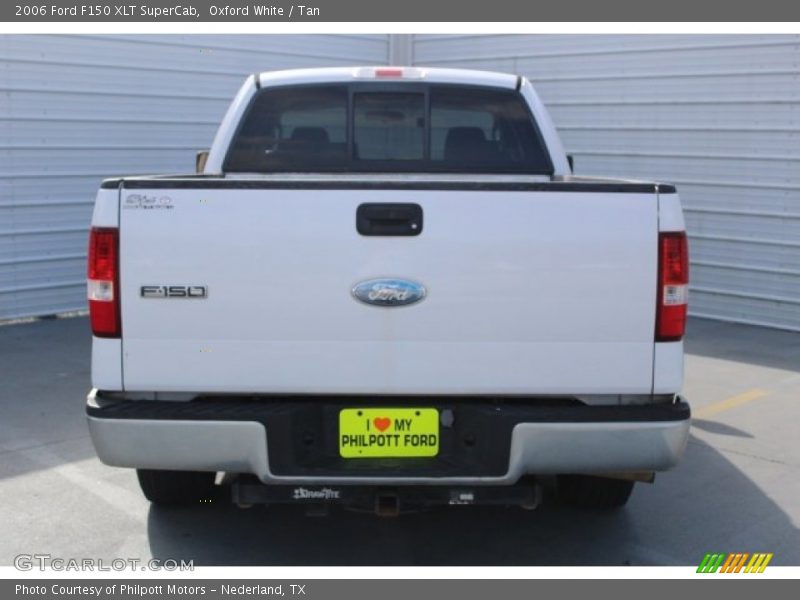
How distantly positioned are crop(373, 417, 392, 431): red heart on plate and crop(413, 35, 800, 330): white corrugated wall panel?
726cm

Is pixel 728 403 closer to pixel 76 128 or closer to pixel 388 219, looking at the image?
pixel 388 219

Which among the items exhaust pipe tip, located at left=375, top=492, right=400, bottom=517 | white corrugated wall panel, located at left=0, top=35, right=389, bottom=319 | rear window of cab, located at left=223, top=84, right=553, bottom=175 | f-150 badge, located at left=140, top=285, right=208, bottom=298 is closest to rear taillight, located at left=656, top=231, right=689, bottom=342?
exhaust pipe tip, located at left=375, top=492, right=400, bottom=517

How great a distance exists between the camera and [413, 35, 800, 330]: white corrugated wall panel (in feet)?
31.2

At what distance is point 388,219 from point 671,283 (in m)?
1.02

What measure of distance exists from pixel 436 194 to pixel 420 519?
5.75 feet

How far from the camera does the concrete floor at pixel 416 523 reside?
13.2 feet

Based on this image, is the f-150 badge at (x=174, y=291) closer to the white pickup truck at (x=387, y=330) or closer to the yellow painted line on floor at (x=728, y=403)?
the white pickup truck at (x=387, y=330)

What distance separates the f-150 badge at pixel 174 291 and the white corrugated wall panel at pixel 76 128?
6.68m

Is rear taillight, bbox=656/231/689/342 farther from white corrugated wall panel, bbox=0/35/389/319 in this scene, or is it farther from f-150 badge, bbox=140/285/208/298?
white corrugated wall panel, bbox=0/35/389/319

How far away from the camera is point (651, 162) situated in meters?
10.5

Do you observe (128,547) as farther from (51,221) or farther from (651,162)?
(651,162)

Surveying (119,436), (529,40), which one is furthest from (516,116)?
(529,40)

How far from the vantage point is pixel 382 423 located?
3.40 m

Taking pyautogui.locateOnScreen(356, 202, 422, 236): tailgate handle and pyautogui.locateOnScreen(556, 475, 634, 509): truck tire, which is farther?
pyautogui.locateOnScreen(556, 475, 634, 509): truck tire
